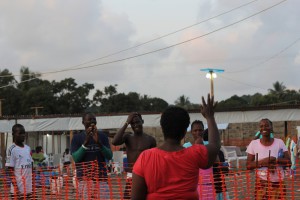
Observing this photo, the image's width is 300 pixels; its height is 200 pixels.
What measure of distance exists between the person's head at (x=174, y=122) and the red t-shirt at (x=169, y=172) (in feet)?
0.39

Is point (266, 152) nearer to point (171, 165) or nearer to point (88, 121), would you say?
point (88, 121)

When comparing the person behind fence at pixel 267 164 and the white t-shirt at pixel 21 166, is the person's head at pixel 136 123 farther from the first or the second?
the white t-shirt at pixel 21 166

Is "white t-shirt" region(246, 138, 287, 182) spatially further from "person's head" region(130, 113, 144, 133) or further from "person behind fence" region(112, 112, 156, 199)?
"person's head" region(130, 113, 144, 133)

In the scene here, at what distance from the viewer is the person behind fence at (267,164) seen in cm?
630

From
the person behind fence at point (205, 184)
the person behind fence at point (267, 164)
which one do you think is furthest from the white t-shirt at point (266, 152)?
the person behind fence at point (205, 184)

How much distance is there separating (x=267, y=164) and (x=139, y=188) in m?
3.46

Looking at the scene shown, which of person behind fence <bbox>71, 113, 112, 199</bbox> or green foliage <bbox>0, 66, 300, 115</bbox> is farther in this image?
green foliage <bbox>0, 66, 300, 115</bbox>

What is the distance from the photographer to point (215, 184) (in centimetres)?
611

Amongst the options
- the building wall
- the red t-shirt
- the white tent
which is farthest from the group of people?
the building wall

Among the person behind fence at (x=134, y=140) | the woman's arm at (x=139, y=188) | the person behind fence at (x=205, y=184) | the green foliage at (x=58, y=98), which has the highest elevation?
the green foliage at (x=58, y=98)

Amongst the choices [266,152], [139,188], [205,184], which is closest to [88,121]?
[205,184]

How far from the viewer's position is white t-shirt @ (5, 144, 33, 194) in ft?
23.8

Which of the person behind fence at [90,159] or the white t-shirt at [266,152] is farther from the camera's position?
the person behind fence at [90,159]

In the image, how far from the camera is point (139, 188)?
3.22 m
